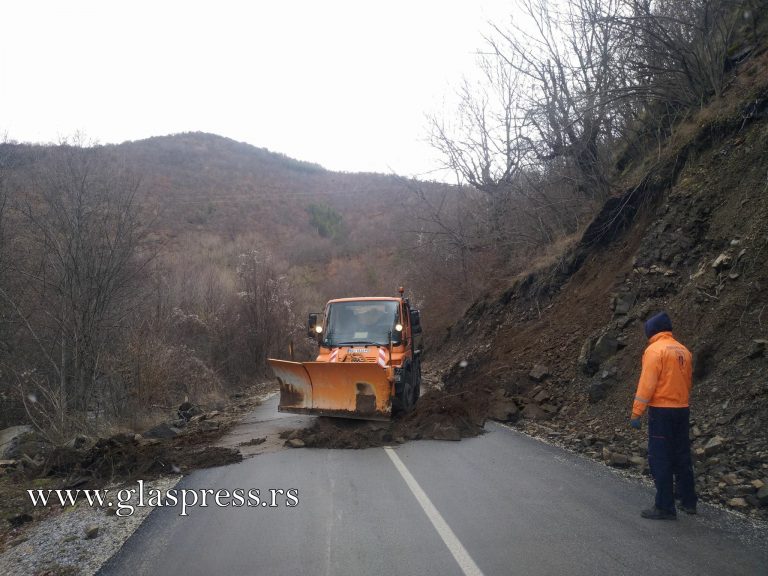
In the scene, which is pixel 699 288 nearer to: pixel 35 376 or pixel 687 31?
pixel 687 31

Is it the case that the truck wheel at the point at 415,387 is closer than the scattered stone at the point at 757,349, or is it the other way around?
the scattered stone at the point at 757,349

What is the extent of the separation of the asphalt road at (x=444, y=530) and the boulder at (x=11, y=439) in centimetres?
430

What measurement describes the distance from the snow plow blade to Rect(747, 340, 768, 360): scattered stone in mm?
5451

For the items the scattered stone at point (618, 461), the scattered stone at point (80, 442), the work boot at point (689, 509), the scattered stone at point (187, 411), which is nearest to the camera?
the work boot at point (689, 509)

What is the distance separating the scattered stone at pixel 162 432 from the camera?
1117cm

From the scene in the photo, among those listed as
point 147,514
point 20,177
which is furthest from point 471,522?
point 20,177

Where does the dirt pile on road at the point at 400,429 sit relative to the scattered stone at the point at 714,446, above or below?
below

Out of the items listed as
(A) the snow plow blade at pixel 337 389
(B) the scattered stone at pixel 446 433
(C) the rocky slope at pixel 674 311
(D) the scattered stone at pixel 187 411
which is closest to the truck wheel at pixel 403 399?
(A) the snow plow blade at pixel 337 389

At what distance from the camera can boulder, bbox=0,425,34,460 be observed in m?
10.1

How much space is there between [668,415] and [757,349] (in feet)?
9.71

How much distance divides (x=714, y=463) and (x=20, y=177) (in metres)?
15.5

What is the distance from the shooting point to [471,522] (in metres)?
5.63

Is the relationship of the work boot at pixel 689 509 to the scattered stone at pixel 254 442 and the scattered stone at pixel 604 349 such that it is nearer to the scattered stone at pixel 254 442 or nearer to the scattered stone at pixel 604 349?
the scattered stone at pixel 604 349

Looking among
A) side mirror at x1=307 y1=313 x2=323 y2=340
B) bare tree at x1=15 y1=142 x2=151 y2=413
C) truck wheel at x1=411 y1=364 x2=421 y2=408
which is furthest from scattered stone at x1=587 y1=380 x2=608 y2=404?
bare tree at x1=15 y1=142 x2=151 y2=413
